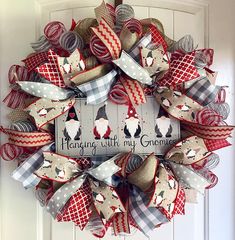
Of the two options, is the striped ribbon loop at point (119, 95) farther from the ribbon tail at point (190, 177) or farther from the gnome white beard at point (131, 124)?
the ribbon tail at point (190, 177)

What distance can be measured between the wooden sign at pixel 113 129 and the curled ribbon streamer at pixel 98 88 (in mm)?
30

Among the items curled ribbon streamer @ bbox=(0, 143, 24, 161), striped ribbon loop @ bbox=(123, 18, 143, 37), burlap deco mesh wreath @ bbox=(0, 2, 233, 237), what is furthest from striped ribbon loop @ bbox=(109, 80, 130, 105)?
curled ribbon streamer @ bbox=(0, 143, 24, 161)

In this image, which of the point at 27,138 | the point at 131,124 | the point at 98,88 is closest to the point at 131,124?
the point at 131,124

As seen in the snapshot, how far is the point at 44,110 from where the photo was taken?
0.64 meters

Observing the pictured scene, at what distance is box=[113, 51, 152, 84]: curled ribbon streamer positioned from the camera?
0.62 metres

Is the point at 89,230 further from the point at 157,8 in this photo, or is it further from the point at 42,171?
the point at 157,8

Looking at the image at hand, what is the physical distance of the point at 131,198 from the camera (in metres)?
0.67

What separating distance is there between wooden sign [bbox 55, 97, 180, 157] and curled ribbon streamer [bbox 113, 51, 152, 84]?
0.07 meters

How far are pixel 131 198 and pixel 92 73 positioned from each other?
26 centimetres

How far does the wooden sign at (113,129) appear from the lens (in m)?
0.67

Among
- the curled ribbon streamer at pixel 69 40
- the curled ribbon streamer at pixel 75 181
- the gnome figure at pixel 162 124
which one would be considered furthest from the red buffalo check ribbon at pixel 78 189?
the curled ribbon streamer at pixel 69 40

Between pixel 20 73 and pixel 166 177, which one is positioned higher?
pixel 20 73

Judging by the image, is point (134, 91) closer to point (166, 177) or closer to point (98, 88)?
point (98, 88)

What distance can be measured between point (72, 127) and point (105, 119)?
68mm
